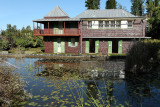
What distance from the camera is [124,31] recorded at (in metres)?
22.4

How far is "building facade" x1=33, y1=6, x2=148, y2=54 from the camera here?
22.3m

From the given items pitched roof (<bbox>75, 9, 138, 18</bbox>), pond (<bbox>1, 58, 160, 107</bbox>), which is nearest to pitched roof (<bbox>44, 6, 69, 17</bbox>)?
pitched roof (<bbox>75, 9, 138, 18</bbox>)

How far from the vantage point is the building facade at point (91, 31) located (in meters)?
22.3

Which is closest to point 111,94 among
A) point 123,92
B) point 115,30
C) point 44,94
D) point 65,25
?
point 123,92

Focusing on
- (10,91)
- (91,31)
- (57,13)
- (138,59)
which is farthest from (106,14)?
(10,91)

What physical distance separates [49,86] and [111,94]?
2.86 meters

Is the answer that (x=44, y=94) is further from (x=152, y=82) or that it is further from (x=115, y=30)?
(x=115, y=30)

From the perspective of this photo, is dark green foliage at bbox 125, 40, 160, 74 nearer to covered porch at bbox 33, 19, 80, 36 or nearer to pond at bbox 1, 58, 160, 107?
pond at bbox 1, 58, 160, 107

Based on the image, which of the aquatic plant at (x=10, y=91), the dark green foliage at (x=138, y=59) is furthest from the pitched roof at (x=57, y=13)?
the aquatic plant at (x=10, y=91)

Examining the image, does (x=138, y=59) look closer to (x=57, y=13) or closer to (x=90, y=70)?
(x=90, y=70)

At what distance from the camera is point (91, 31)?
2312 centimetres

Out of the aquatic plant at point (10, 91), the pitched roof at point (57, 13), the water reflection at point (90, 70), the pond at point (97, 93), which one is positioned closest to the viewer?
the aquatic plant at point (10, 91)

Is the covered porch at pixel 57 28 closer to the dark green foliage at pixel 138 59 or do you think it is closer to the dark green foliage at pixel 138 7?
the dark green foliage at pixel 138 59

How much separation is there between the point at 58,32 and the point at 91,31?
4.83 m
